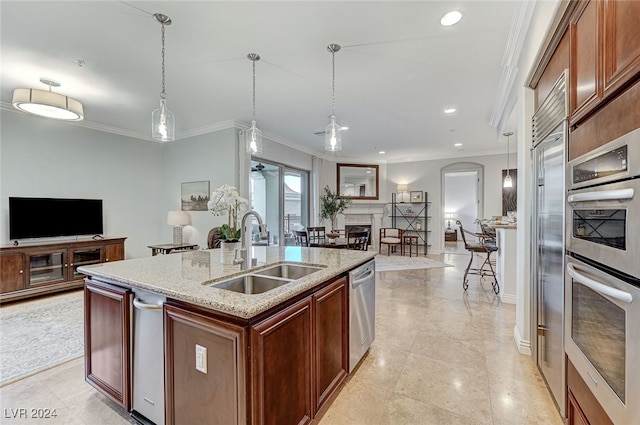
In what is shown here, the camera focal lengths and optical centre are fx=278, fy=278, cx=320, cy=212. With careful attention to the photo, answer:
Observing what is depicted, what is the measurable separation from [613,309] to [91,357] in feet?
9.40

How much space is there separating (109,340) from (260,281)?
989 mm

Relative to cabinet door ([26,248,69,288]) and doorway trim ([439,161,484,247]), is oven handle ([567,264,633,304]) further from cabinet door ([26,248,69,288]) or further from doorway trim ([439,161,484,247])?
doorway trim ([439,161,484,247])

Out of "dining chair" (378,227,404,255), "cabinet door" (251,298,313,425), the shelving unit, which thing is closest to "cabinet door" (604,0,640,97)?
"cabinet door" (251,298,313,425)

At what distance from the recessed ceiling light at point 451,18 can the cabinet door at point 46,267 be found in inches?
A: 225

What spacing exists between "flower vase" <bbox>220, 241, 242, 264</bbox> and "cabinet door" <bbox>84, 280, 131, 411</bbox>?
678mm

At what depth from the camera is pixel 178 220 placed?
16.5 feet

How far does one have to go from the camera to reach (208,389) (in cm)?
128

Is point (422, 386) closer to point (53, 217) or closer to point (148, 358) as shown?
point (148, 358)

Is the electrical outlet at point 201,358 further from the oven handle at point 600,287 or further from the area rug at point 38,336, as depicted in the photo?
the area rug at point 38,336

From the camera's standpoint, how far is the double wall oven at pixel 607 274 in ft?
3.13

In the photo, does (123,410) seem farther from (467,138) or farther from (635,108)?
(467,138)

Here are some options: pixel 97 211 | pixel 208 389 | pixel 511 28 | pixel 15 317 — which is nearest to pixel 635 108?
pixel 511 28

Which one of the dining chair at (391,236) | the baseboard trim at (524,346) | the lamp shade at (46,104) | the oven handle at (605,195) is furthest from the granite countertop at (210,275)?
the dining chair at (391,236)

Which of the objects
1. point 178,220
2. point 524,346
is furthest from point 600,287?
point 178,220
